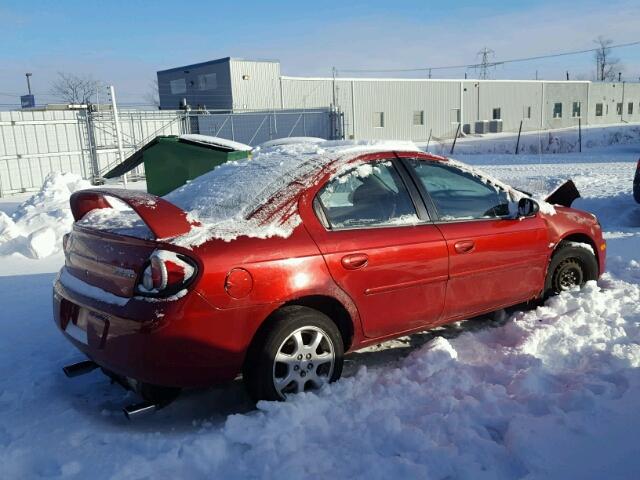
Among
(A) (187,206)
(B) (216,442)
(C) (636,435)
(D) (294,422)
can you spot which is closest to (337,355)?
(D) (294,422)

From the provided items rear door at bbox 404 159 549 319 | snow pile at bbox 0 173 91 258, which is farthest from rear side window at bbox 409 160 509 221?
snow pile at bbox 0 173 91 258

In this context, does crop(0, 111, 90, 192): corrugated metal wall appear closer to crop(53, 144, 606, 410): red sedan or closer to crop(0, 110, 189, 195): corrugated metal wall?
crop(0, 110, 189, 195): corrugated metal wall

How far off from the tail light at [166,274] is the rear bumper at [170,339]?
2.4 inches

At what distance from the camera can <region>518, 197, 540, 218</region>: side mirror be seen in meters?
→ 4.30

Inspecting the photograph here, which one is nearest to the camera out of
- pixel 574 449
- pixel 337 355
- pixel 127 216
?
pixel 574 449

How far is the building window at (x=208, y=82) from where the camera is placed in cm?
3191

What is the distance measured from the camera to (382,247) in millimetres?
3562

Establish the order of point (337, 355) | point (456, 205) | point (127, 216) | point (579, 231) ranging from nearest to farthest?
point (337, 355) < point (127, 216) < point (456, 205) < point (579, 231)

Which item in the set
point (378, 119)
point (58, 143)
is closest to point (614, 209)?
point (58, 143)

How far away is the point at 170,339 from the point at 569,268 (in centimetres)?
353

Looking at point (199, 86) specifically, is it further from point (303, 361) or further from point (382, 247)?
point (303, 361)

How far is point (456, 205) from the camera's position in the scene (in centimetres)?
415

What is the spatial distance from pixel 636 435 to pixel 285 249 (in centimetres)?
199

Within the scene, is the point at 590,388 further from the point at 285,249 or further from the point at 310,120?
the point at 310,120
